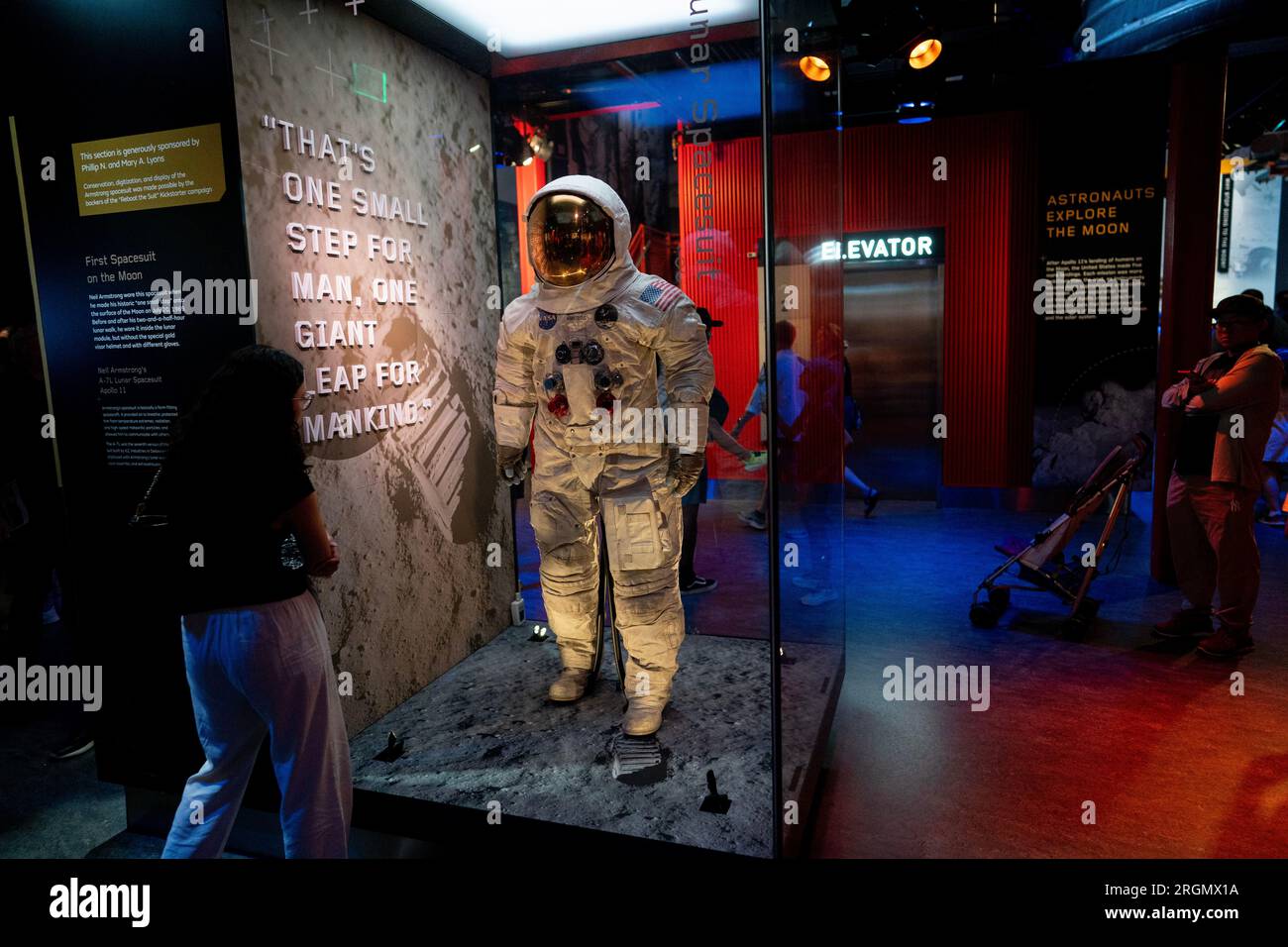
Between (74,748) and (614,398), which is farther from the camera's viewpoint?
(74,748)

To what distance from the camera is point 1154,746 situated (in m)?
3.58

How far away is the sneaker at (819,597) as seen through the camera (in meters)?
3.51

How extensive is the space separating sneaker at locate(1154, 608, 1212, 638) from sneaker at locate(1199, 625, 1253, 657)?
0.59 ft

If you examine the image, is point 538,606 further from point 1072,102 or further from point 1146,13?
point 1072,102

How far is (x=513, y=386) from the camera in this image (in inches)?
141

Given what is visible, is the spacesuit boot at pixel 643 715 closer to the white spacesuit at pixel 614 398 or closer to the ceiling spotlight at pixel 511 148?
the white spacesuit at pixel 614 398

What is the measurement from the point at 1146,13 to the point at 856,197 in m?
3.73

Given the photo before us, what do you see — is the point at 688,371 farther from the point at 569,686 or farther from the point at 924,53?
the point at 924,53

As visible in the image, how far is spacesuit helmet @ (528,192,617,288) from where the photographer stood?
3309mm

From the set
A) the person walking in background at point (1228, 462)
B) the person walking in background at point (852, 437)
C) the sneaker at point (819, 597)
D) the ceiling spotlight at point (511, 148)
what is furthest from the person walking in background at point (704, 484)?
the person walking in background at point (1228, 462)

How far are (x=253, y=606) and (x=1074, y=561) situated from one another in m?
4.93

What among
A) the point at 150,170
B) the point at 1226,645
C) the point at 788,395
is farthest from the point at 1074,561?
the point at 150,170
